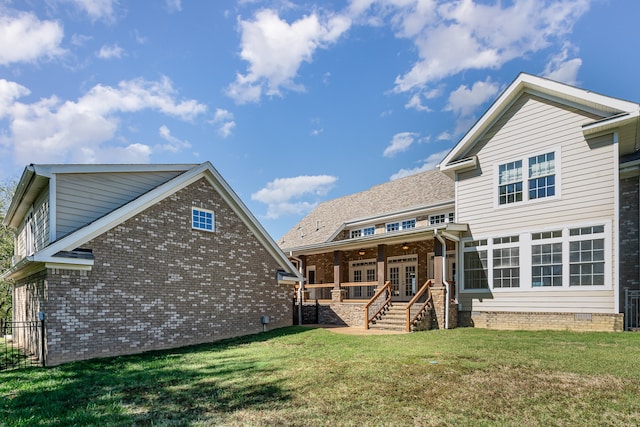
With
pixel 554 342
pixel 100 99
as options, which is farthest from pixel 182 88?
pixel 554 342

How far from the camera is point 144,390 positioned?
6805mm

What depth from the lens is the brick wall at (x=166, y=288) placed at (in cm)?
1011

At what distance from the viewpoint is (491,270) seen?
14.3 meters

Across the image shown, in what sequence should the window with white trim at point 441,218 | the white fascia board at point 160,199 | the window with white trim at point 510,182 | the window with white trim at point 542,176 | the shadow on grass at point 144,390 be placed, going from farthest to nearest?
1. the window with white trim at point 441,218
2. the window with white trim at point 510,182
3. the window with white trim at point 542,176
4. the white fascia board at point 160,199
5. the shadow on grass at point 144,390

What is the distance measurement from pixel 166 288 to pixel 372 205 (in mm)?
13397

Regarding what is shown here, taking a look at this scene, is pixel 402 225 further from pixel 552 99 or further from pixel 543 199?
pixel 552 99

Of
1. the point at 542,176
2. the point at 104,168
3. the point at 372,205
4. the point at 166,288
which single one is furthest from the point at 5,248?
the point at 542,176

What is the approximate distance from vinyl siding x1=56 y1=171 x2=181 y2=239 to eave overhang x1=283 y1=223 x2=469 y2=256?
9019 mm

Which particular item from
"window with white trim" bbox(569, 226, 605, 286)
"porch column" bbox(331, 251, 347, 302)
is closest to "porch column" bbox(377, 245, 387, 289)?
"porch column" bbox(331, 251, 347, 302)

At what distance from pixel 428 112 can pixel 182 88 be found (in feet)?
50.7

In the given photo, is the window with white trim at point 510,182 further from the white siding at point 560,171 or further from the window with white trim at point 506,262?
the window with white trim at point 506,262

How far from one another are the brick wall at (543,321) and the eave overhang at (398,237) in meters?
3.11

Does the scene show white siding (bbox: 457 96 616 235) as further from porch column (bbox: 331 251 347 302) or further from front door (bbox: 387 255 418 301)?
porch column (bbox: 331 251 347 302)

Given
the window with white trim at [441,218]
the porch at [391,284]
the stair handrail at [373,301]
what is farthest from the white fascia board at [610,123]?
the stair handrail at [373,301]
